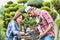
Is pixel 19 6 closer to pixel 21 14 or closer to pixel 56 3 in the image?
pixel 21 14

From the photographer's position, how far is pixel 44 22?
531cm

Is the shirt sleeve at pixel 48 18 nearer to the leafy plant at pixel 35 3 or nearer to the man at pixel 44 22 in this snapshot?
the man at pixel 44 22

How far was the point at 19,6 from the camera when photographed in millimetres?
5828

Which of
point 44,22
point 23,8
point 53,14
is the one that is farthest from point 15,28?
point 53,14

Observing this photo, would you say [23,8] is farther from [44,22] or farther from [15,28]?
[44,22]

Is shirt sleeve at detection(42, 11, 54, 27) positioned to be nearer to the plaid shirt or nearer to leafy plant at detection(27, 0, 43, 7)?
the plaid shirt

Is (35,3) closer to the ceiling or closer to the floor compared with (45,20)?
closer to the ceiling

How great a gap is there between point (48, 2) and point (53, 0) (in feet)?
0.34

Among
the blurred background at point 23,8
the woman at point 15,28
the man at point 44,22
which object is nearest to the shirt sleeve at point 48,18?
the man at point 44,22

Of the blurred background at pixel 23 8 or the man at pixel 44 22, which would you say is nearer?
the man at pixel 44 22

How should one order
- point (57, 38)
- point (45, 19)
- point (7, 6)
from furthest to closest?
point (7, 6) < point (57, 38) < point (45, 19)

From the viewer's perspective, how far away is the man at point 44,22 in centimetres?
530

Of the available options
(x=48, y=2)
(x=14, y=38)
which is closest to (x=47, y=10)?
(x=48, y=2)

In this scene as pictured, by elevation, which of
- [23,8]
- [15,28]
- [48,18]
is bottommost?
[15,28]
